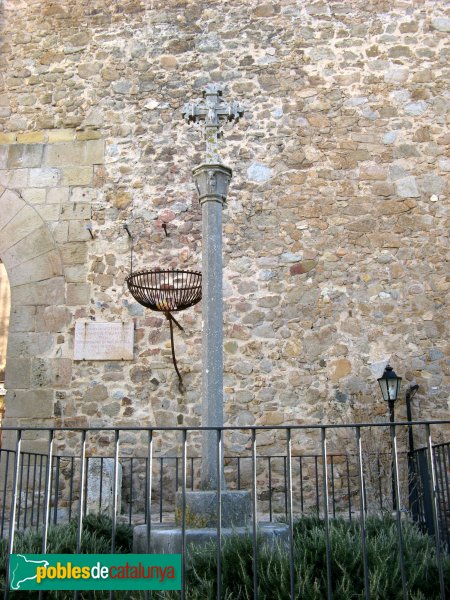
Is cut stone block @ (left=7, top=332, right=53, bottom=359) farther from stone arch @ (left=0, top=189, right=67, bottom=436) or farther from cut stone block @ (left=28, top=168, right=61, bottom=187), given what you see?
cut stone block @ (left=28, top=168, right=61, bottom=187)

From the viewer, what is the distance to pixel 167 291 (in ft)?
20.2

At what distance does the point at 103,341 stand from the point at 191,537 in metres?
Answer: 3.96

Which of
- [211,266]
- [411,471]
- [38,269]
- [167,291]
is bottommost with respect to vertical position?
[411,471]

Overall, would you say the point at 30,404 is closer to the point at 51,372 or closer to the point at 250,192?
the point at 51,372

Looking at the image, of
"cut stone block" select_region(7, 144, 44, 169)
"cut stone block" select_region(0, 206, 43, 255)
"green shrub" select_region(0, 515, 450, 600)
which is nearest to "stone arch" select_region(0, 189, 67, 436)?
"cut stone block" select_region(0, 206, 43, 255)

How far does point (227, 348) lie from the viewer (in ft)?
23.0

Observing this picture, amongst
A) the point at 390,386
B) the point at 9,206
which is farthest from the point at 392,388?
the point at 9,206

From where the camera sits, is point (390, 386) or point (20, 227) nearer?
point (390, 386)

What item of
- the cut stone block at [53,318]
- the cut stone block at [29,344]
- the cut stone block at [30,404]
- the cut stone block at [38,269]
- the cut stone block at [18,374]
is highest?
the cut stone block at [38,269]

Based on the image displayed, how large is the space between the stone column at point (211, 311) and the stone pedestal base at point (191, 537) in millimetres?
372

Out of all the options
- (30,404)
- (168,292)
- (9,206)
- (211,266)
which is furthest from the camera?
(9,206)

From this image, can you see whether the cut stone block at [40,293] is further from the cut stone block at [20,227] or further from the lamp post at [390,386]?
the lamp post at [390,386]

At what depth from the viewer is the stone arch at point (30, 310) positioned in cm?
705

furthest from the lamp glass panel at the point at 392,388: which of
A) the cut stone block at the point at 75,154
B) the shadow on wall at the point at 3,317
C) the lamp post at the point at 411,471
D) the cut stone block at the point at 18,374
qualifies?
the shadow on wall at the point at 3,317
